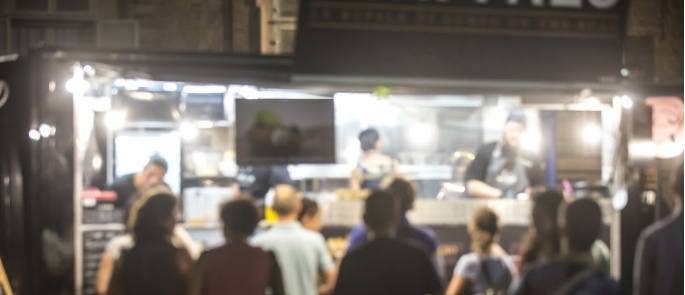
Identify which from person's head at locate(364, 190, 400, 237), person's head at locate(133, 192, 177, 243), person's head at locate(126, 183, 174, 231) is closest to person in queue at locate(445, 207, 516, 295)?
person's head at locate(364, 190, 400, 237)

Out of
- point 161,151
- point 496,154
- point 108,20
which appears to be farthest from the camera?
point 108,20

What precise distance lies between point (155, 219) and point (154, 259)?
225mm

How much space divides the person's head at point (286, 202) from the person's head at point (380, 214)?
1.32ft

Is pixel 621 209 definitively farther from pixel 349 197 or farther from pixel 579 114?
pixel 349 197

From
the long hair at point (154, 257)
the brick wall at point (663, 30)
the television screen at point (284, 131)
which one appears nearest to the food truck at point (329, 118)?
the television screen at point (284, 131)

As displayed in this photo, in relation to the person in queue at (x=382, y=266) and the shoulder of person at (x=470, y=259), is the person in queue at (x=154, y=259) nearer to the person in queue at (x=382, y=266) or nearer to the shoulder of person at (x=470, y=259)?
the person in queue at (x=382, y=266)

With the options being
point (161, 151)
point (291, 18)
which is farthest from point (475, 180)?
point (291, 18)

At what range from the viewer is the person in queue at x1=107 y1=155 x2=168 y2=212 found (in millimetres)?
5395

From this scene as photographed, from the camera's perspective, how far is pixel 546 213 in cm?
570

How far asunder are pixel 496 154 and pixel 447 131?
0.33 m

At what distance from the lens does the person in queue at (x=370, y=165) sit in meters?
5.68

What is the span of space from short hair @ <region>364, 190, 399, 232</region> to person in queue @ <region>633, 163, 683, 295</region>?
1.54 metres

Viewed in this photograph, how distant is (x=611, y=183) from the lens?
5.84 m

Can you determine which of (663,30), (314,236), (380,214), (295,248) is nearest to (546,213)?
(380,214)
